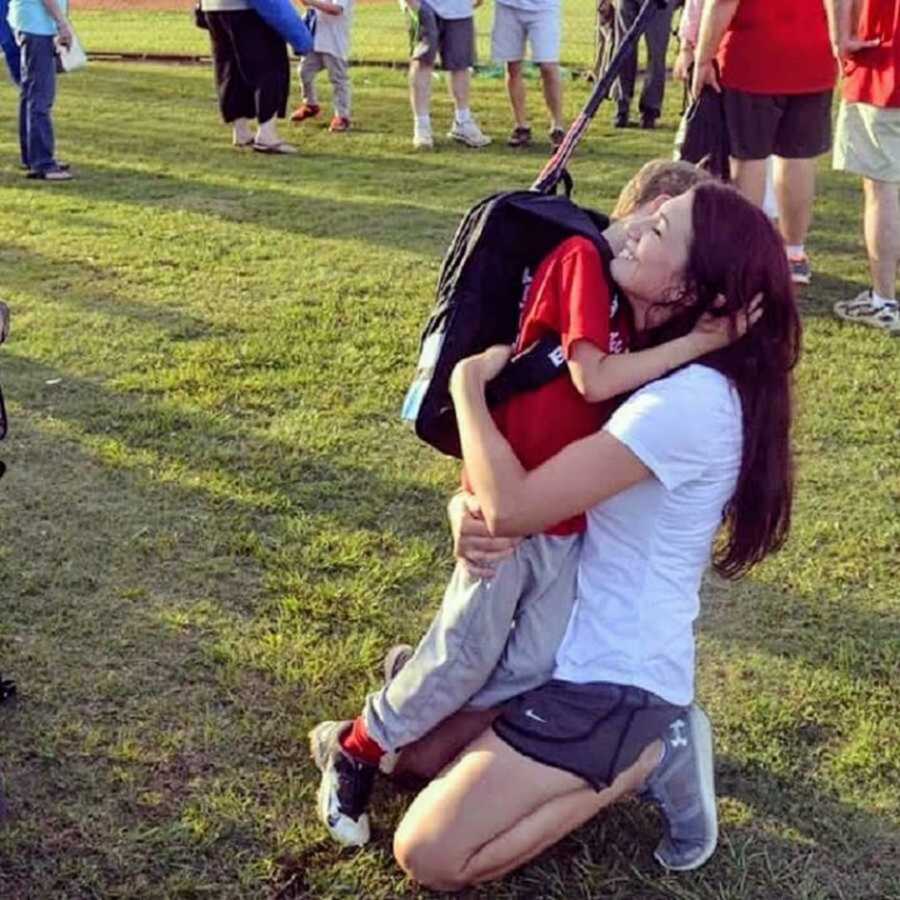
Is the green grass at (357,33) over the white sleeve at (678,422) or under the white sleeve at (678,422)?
over

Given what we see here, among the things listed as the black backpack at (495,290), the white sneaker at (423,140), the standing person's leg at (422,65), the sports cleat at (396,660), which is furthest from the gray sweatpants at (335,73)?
the black backpack at (495,290)

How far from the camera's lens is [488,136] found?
9.55 meters

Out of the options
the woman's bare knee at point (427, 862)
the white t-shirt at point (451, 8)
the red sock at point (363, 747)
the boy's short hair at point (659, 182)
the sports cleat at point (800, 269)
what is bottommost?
the woman's bare knee at point (427, 862)

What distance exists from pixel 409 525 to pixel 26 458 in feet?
4.05

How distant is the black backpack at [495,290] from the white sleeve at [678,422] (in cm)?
17

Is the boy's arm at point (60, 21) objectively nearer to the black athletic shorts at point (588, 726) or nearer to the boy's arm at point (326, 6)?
the boy's arm at point (326, 6)

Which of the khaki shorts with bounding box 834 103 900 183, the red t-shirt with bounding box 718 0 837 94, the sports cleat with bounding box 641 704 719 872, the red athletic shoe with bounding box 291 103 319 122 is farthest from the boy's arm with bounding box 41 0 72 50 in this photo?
the sports cleat with bounding box 641 704 719 872

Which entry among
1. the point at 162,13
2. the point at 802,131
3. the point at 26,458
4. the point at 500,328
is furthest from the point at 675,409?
the point at 162,13

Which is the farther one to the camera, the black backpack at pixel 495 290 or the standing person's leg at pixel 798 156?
the standing person's leg at pixel 798 156

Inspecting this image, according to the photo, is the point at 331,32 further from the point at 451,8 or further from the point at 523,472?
the point at 523,472

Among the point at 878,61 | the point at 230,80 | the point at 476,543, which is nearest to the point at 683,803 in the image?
the point at 476,543

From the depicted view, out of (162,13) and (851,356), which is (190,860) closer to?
(851,356)

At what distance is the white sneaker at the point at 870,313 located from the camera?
5.41 meters

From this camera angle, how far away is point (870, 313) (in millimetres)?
5465
